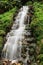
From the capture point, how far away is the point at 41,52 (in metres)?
15.3

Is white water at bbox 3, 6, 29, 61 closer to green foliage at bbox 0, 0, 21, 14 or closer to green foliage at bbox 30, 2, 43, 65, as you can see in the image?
green foliage at bbox 30, 2, 43, 65

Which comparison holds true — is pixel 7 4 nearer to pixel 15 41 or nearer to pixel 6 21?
pixel 6 21

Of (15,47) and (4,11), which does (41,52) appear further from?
(4,11)

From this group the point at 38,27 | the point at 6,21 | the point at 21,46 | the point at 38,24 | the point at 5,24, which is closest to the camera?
the point at 21,46

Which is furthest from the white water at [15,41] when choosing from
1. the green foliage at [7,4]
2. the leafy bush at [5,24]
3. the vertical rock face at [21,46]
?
the green foliage at [7,4]

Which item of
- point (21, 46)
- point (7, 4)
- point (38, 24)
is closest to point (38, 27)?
point (38, 24)

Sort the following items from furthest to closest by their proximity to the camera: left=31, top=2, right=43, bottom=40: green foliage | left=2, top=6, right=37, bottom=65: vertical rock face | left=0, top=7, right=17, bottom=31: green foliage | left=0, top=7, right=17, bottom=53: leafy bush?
Result: left=0, top=7, right=17, bottom=31: green foliage → left=0, top=7, right=17, bottom=53: leafy bush → left=31, top=2, right=43, bottom=40: green foliage → left=2, top=6, right=37, bottom=65: vertical rock face

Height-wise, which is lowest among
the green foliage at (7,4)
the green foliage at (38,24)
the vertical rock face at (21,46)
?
the vertical rock face at (21,46)

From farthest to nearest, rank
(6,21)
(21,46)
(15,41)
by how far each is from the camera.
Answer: (6,21) < (15,41) < (21,46)

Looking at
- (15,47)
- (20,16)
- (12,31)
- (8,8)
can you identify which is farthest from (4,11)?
(15,47)

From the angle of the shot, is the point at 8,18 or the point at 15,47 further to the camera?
the point at 8,18

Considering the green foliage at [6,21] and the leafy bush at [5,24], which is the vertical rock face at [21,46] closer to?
the leafy bush at [5,24]

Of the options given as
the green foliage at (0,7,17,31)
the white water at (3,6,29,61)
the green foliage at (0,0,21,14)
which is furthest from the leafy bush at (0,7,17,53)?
the green foliage at (0,0,21,14)

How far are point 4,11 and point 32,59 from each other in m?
11.3
